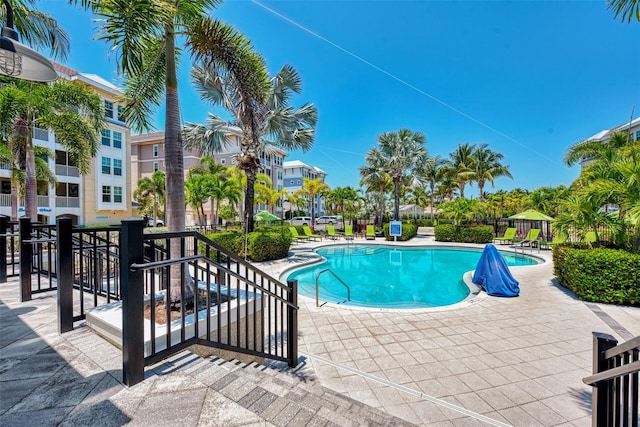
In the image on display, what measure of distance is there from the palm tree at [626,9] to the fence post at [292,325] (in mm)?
6125

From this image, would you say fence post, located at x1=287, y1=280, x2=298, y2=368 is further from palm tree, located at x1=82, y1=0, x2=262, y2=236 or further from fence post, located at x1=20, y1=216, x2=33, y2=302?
fence post, located at x1=20, y1=216, x2=33, y2=302

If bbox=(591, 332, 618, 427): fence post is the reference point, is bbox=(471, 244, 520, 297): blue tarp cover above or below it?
below

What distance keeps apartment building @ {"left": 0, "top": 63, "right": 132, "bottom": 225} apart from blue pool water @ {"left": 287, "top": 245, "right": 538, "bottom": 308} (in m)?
19.1

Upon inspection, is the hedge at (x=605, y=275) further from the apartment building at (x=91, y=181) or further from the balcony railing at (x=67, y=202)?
the balcony railing at (x=67, y=202)

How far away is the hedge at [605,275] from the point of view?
559 centimetres

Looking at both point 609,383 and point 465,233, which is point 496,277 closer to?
point 609,383

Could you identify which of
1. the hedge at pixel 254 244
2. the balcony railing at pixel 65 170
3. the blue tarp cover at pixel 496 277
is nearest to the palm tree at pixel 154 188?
the balcony railing at pixel 65 170

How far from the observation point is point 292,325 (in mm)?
3342

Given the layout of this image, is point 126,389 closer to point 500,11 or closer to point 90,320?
point 90,320

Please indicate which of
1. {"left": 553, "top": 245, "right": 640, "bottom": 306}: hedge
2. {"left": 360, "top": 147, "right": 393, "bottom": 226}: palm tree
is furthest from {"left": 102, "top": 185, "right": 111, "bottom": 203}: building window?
{"left": 553, "top": 245, "right": 640, "bottom": 306}: hedge

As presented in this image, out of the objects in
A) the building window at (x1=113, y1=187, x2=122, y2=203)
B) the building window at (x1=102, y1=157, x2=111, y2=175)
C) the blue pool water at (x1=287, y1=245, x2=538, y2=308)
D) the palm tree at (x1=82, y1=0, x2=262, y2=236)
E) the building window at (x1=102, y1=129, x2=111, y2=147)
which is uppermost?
the building window at (x1=102, y1=129, x2=111, y2=147)

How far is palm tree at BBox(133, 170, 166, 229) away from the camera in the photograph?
2624 cm

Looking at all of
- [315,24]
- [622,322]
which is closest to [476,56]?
[315,24]

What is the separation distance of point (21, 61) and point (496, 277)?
30.8ft
